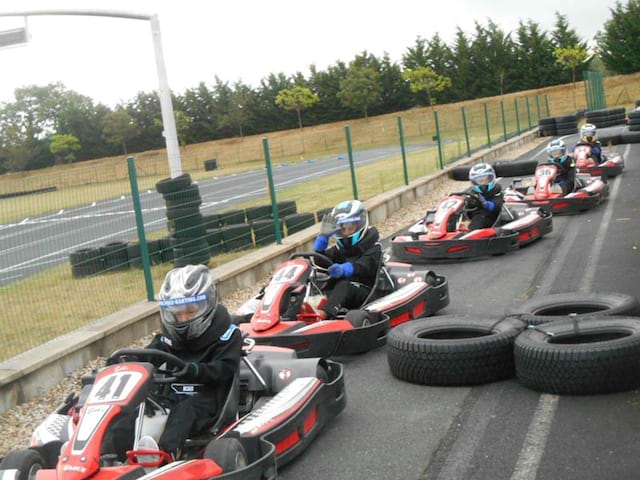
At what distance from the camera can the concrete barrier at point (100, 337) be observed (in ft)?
22.4

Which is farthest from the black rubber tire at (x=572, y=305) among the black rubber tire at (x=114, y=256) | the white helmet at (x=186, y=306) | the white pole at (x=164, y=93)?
the white pole at (x=164, y=93)

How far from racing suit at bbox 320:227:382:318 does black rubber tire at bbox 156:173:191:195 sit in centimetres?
263

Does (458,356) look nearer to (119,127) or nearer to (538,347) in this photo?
(538,347)

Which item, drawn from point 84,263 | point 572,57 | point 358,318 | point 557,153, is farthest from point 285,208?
point 572,57

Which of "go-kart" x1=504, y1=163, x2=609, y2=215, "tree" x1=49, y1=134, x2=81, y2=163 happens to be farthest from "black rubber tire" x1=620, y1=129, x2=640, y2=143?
"tree" x1=49, y1=134, x2=81, y2=163

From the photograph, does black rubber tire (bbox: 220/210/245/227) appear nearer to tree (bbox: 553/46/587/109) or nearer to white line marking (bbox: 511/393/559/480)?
white line marking (bbox: 511/393/559/480)

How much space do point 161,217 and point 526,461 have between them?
624 cm

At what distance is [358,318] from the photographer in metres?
7.29

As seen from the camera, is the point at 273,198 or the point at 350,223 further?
the point at 273,198

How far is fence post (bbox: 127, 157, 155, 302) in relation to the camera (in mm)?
8930

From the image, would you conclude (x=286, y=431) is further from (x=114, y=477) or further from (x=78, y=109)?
(x=78, y=109)

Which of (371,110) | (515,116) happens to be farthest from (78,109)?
(515,116)

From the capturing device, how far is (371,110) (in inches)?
2840

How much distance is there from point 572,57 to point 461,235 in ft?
185
